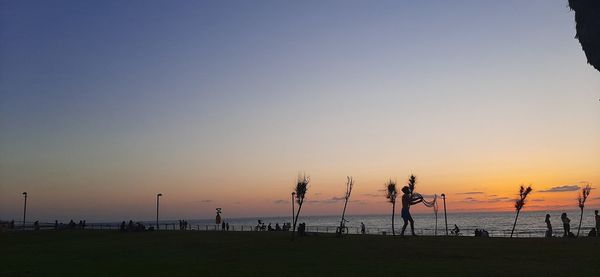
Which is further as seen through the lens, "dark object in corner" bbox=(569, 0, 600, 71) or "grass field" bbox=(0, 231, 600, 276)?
"dark object in corner" bbox=(569, 0, 600, 71)

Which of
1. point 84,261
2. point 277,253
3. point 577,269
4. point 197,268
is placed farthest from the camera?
point 277,253

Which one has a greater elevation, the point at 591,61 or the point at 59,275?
the point at 591,61

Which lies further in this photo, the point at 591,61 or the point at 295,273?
the point at 591,61

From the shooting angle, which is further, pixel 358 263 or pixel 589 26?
pixel 589 26

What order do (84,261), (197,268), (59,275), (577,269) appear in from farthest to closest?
(84,261), (197,268), (59,275), (577,269)

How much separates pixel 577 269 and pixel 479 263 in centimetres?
246

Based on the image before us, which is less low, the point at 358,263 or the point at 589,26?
the point at 589,26

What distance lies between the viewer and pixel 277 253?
20391 mm

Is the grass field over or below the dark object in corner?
below

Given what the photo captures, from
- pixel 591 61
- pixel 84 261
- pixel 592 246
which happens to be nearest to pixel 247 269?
pixel 84 261

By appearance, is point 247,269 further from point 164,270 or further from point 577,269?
point 577,269

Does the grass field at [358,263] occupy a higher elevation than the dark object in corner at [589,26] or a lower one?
lower

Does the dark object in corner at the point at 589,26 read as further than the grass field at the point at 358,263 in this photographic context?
Yes

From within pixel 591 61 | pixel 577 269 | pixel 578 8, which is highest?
pixel 578 8
